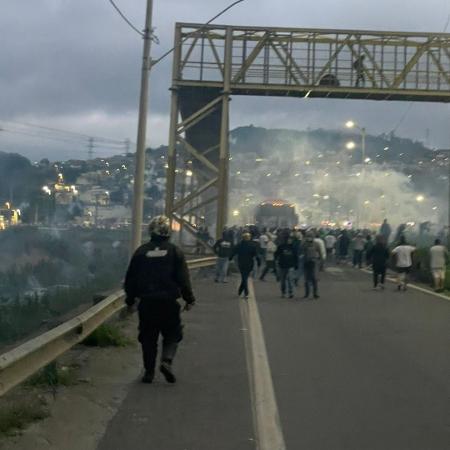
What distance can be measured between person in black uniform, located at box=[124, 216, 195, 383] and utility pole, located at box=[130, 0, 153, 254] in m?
9.05

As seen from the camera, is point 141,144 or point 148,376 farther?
point 141,144

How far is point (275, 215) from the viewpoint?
55906 millimetres

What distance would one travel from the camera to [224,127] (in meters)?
29.5

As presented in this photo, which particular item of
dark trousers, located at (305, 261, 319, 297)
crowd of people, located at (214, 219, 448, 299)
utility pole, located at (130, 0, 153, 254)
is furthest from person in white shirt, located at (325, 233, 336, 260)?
utility pole, located at (130, 0, 153, 254)

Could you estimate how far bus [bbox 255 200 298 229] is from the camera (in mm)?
55562

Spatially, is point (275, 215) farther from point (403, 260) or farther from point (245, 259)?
point (245, 259)

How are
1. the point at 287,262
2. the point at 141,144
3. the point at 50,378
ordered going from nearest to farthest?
the point at 50,378 < the point at 141,144 < the point at 287,262

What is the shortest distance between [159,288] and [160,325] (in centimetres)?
41

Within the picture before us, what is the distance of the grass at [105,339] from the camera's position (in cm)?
1128

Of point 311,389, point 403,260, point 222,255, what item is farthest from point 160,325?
point 222,255

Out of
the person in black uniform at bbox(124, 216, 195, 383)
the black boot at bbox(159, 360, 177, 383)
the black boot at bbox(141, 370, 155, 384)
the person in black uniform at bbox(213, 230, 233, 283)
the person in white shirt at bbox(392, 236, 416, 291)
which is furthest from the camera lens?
the person in black uniform at bbox(213, 230, 233, 283)

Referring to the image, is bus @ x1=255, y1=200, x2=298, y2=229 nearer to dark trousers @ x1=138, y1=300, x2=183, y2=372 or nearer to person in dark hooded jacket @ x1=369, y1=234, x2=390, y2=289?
person in dark hooded jacket @ x1=369, y1=234, x2=390, y2=289

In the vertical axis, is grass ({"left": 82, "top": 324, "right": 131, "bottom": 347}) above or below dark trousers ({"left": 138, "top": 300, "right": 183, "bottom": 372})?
below

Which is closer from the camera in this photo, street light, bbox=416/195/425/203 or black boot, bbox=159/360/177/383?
black boot, bbox=159/360/177/383
